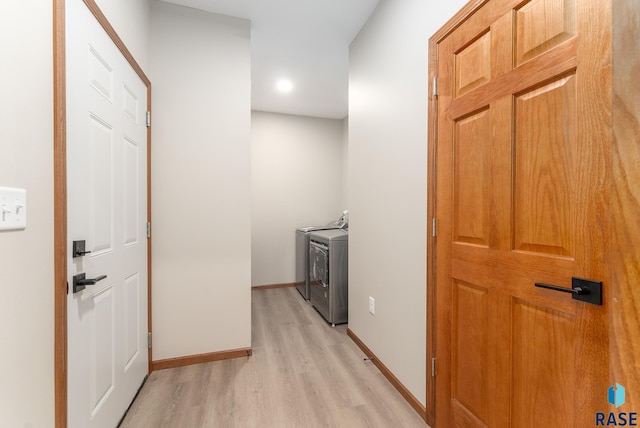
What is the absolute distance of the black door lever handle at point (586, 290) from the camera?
32.3 inches

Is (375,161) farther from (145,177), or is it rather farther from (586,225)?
(145,177)

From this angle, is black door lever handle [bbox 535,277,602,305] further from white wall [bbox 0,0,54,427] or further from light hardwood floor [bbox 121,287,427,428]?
white wall [bbox 0,0,54,427]

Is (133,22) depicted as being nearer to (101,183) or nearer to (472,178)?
(101,183)

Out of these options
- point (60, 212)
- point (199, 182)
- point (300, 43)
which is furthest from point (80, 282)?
point (300, 43)

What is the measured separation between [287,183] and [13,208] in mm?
3599

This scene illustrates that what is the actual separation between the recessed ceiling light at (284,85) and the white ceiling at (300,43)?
0.06 m

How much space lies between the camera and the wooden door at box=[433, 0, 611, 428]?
33.4 inches

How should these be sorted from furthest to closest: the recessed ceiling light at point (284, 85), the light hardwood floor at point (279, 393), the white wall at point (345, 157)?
the white wall at point (345, 157)
the recessed ceiling light at point (284, 85)
the light hardwood floor at point (279, 393)

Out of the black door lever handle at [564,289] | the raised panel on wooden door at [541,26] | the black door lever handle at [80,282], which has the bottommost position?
the black door lever handle at [80,282]

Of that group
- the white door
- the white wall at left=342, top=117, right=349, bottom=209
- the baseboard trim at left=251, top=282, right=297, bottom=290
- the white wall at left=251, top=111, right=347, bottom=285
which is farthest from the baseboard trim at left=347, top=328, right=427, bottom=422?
the white wall at left=342, top=117, right=349, bottom=209

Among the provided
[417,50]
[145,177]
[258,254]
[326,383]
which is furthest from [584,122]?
[258,254]

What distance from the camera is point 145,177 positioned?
1.94 m

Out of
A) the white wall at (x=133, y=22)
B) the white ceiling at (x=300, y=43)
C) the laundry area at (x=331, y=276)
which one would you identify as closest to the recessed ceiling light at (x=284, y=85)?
the white ceiling at (x=300, y=43)

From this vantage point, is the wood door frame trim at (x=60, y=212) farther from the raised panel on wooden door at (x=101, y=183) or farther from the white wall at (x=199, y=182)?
the white wall at (x=199, y=182)
